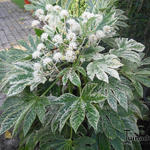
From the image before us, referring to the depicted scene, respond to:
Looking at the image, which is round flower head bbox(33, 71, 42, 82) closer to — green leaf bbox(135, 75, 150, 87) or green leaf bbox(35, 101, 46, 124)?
green leaf bbox(35, 101, 46, 124)

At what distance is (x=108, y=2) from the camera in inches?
55.4

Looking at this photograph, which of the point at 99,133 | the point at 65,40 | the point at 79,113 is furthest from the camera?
the point at 99,133

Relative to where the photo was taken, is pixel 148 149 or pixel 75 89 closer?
pixel 75 89

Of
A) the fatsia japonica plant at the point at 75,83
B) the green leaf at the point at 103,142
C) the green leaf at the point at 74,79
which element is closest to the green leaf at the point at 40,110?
the fatsia japonica plant at the point at 75,83

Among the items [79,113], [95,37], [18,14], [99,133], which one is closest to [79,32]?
[95,37]

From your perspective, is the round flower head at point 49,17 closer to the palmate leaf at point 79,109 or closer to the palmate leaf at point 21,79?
the palmate leaf at point 21,79

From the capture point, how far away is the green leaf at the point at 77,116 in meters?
0.85

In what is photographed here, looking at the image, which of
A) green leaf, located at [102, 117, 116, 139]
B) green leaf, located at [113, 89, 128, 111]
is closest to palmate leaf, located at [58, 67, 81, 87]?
green leaf, located at [113, 89, 128, 111]

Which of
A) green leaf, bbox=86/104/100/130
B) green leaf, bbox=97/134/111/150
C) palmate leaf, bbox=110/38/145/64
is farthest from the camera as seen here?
green leaf, bbox=97/134/111/150

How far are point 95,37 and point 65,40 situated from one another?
0.17m

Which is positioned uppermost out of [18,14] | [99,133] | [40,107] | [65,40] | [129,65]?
[65,40]

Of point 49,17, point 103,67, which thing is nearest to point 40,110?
point 103,67

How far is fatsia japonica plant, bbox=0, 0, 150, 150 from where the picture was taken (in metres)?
0.93

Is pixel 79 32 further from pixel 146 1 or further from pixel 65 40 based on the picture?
pixel 146 1
